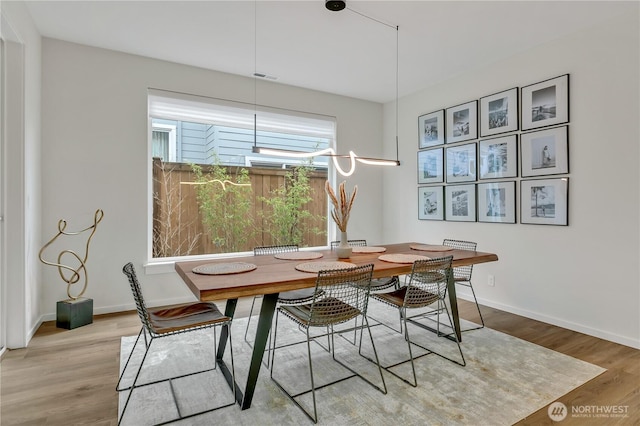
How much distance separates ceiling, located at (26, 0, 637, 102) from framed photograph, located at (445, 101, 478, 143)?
439 millimetres

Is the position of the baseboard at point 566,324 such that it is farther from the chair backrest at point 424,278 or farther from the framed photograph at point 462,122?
the framed photograph at point 462,122

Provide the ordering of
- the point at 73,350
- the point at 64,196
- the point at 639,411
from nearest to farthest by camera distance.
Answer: the point at 639,411 < the point at 73,350 < the point at 64,196

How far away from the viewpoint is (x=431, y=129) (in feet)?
15.2

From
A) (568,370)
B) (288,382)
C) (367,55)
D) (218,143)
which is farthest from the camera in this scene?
(218,143)

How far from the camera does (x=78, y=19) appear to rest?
9.91 ft

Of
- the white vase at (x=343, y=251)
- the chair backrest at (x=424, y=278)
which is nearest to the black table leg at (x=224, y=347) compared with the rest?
the white vase at (x=343, y=251)

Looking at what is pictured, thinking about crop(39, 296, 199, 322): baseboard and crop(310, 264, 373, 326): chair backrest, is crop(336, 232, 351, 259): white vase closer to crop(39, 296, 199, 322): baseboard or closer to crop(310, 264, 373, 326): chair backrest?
crop(310, 264, 373, 326): chair backrest

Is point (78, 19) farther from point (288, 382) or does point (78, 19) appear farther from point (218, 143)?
point (288, 382)

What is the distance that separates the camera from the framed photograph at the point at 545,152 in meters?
3.27

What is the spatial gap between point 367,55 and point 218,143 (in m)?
2.03

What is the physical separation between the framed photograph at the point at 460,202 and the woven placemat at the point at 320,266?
7.36ft

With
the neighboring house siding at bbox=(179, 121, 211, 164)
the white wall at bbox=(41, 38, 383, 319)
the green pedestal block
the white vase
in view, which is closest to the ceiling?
the white wall at bbox=(41, 38, 383, 319)

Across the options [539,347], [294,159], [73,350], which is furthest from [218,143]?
[539,347]

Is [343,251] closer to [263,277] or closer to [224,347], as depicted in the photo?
[263,277]
